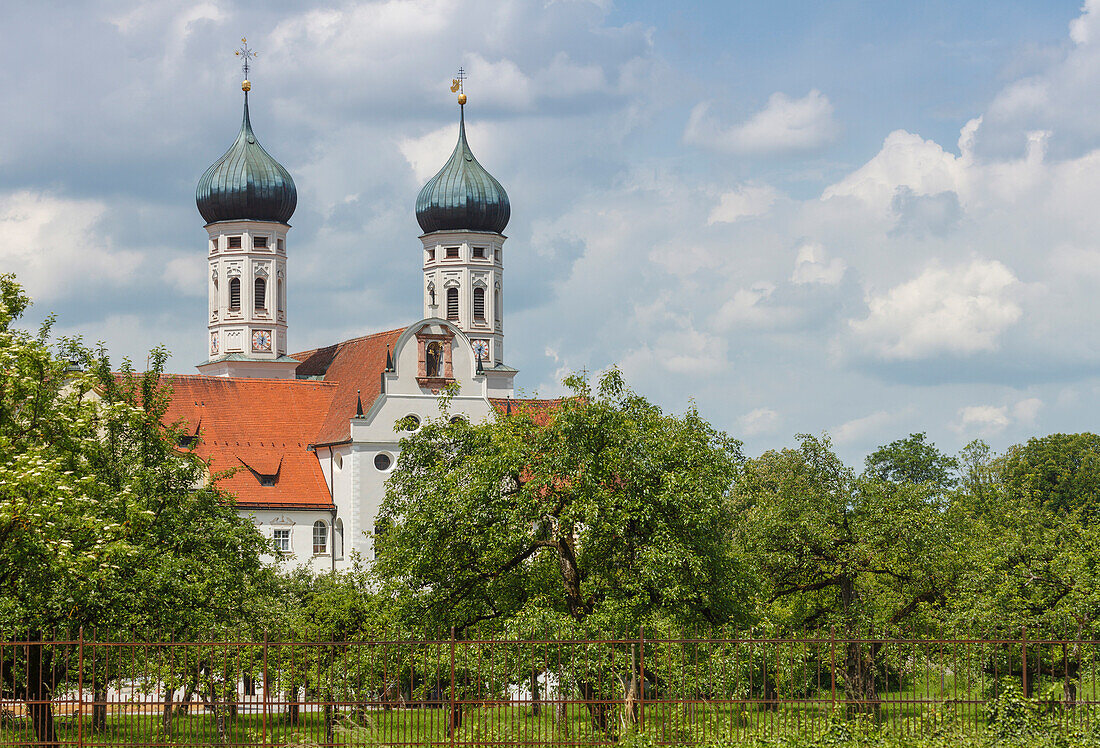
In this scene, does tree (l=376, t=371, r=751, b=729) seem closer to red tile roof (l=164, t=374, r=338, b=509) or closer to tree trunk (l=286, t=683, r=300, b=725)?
tree trunk (l=286, t=683, r=300, b=725)

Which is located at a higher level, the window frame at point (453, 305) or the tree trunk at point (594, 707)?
the window frame at point (453, 305)

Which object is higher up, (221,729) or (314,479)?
(314,479)

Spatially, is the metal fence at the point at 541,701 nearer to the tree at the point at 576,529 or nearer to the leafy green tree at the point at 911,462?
the tree at the point at 576,529

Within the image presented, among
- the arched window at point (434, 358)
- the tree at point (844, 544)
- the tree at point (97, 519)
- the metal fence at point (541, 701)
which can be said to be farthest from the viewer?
the arched window at point (434, 358)

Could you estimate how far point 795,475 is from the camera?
117 feet

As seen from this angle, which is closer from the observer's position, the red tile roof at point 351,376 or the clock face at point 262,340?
the red tile roof at point 351,376

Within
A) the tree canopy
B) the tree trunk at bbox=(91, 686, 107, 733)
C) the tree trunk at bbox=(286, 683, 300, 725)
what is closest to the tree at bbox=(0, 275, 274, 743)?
the tree trunk at bbox=(91, 686, 107, 733)

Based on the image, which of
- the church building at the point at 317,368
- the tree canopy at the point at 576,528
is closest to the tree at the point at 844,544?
the tree canopy at the point at 576,528

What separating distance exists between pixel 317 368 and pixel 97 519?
50827 millimetres

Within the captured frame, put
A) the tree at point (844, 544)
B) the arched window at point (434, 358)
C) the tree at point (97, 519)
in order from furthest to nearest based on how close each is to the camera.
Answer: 1. the arched window at point (434, 358)
2. the tree at point (844, 544)
3. the tree at point (97, 519)

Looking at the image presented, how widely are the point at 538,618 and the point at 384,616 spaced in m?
5.05

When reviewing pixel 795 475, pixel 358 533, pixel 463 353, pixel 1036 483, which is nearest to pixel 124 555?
pixel 795 475

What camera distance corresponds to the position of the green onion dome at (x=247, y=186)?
254 ft

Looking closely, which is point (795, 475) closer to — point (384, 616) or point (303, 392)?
point (384, 616)
